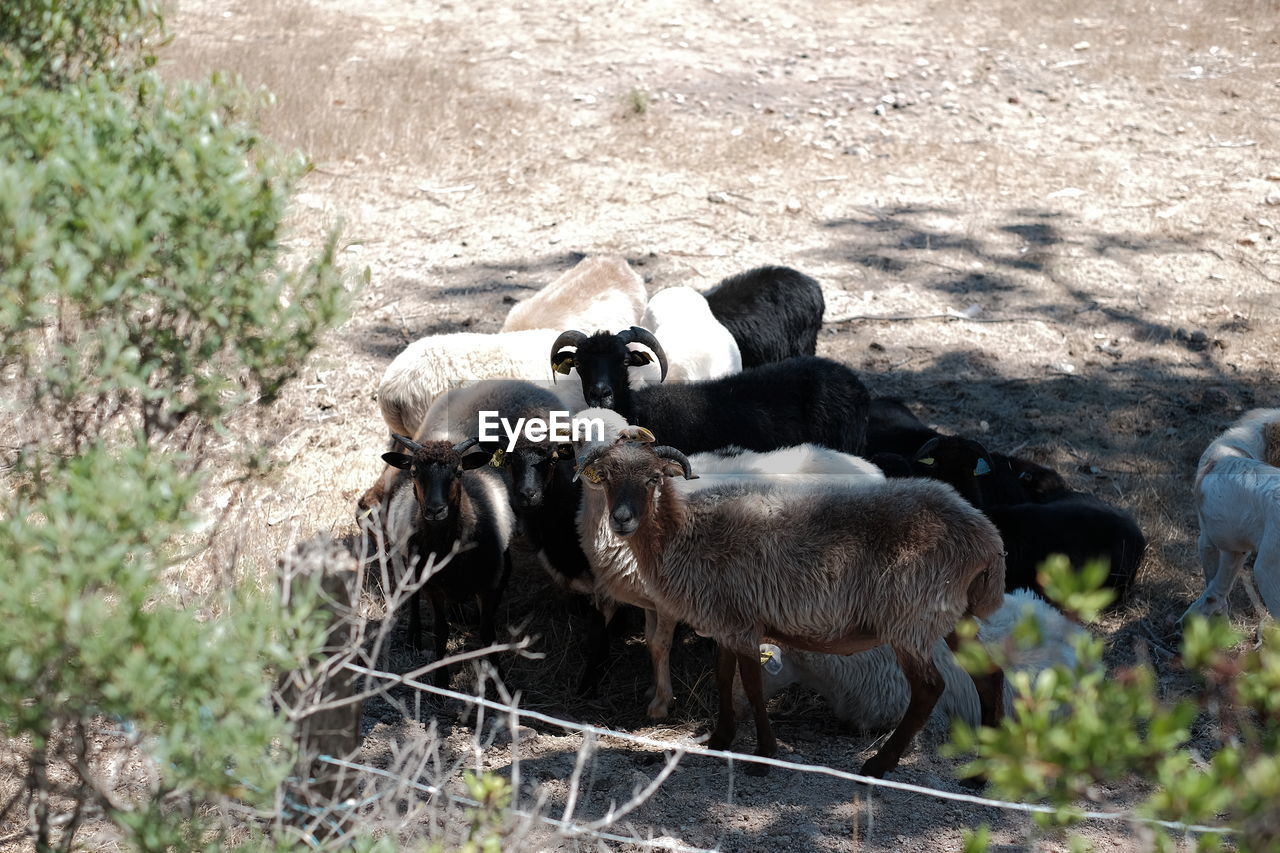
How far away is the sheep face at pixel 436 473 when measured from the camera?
5.96 metres

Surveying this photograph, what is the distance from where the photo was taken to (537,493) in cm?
624

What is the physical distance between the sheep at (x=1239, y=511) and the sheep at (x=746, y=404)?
6.75ft

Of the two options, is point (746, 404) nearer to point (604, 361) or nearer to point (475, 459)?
point (604, 361)

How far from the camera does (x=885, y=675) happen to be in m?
6.11

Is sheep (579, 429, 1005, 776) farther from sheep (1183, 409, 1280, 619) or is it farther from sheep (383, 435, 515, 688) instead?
sheep (1183, 409, 1280, 619)

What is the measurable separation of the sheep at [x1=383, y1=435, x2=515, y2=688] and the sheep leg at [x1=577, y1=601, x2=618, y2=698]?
0.54m

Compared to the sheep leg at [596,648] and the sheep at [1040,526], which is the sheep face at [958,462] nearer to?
the sheep at [1040,526]

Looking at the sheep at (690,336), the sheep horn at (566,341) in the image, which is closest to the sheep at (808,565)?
the sheep horn at (566,341)

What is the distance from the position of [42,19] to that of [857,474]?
409 centimetres

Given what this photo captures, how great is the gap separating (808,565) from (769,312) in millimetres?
4078

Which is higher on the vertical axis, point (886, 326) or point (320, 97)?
point (320, 97)

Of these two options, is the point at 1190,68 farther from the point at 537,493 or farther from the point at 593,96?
the point at 537,493

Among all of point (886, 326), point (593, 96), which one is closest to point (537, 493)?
point (886, 326)

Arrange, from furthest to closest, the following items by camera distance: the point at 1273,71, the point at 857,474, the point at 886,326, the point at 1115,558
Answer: the point at 1273,71, the point at 886,326, the point at 1115,558, the point at 857,474
